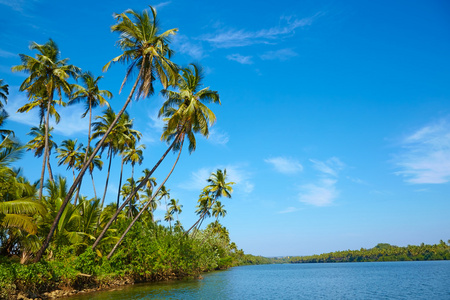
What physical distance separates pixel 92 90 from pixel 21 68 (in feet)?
19.4

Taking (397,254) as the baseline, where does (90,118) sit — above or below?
above

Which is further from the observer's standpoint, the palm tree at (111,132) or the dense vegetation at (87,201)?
the palm tree at (111,132)

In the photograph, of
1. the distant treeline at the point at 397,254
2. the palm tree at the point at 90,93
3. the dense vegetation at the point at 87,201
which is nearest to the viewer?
the dense vegetation at the point at 87,201

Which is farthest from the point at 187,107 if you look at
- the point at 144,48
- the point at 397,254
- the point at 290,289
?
the point at 397,254

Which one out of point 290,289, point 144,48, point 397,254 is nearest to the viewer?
point 144,48

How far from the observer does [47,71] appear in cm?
2202

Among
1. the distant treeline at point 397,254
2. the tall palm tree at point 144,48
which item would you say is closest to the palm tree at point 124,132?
the tall palm tree at point 144,48

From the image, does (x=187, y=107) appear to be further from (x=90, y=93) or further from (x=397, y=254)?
(x=397, y=254)

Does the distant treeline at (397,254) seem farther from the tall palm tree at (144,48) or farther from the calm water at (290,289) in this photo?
the tall palm tree at (144,48)

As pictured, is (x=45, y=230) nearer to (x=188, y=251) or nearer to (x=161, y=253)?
(x=161, y=253)

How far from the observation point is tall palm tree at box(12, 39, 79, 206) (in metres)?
21.4

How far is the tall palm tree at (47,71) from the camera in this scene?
70.2ft

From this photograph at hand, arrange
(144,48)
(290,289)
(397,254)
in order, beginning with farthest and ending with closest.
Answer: (397,254) → (290,289) → (144,48)

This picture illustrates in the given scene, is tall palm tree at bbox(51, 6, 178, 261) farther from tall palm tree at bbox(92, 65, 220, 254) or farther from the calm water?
the calm water
